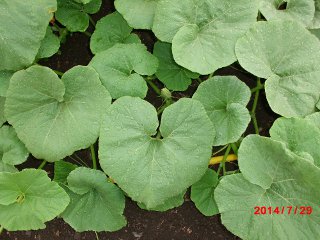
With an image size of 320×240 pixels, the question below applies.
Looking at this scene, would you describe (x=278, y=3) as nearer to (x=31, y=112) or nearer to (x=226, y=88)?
(x=226, y=88)

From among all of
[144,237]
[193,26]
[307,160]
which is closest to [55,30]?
[193,26]

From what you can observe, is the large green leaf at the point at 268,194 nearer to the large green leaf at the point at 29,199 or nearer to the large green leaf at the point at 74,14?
the large green leaf at the point at 29,199

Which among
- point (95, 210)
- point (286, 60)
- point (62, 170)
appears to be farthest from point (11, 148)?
point (286, 60)

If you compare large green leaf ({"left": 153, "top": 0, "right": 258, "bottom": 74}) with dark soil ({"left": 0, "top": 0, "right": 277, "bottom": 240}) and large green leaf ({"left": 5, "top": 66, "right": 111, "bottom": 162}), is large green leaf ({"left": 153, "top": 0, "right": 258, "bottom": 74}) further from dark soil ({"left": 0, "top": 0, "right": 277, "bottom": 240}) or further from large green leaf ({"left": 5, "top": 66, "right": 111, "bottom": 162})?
dark soil ({"left": 0, "top": 0, "right": 277, "bottom": 240})

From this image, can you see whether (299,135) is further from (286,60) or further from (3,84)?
(3,84)
